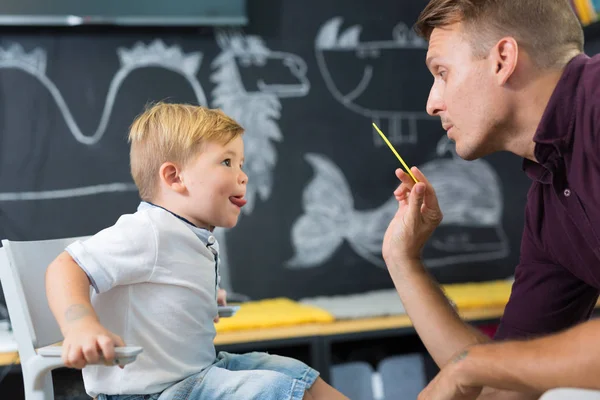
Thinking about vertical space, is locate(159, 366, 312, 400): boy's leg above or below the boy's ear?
below

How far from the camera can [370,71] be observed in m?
2.91

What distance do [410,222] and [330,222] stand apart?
141 centimetres

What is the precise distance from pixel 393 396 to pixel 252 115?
1.15 m

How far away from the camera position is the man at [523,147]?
4.11 ft

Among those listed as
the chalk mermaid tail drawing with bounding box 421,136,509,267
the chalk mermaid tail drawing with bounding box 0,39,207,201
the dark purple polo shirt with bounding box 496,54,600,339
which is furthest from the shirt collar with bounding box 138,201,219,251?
the chalk mermaid tail drawing with bounding box 421,136,509,267

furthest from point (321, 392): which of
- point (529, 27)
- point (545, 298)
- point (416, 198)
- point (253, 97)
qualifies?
point (253, 97)

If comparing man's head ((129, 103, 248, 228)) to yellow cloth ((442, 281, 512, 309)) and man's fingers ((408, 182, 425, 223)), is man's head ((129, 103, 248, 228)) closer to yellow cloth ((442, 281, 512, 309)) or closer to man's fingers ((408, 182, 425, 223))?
man's fingers ((408, 182, 425, 223))

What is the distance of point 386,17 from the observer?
2938 mm

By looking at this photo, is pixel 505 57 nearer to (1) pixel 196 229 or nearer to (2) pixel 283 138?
(1) pixel 196 229

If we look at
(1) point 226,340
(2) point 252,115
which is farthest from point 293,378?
(2) point 252,115

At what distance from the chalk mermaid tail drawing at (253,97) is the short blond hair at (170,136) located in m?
1.35

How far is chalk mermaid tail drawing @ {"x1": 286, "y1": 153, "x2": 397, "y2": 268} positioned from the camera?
2.81 meters

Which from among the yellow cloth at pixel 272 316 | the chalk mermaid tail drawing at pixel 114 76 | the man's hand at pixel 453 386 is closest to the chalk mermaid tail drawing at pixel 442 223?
the yellow cloth at pixel 272 316

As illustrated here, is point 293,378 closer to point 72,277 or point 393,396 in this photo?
point 72,277
